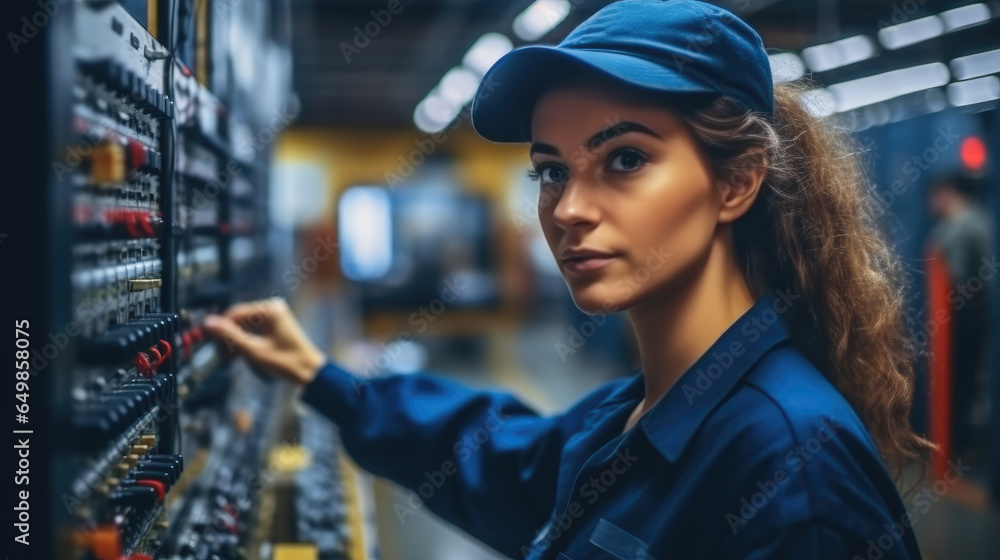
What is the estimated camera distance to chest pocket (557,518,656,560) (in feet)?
3.26

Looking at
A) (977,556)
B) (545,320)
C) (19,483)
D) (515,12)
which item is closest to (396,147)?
(545,320)

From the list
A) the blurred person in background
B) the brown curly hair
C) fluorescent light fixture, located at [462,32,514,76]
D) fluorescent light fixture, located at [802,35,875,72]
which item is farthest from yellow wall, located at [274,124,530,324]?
the brown curly hair

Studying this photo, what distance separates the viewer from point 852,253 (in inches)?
47.9

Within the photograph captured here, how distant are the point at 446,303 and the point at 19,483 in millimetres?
9955

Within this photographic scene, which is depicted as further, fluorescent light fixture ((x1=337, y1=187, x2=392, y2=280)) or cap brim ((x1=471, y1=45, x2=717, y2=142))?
fluorescent light fixture ((x1=337, y1=187, x2=392, y2=280))

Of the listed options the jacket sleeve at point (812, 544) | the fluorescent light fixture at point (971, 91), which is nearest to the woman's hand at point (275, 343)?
the jacket sleeve at point (812, 544)

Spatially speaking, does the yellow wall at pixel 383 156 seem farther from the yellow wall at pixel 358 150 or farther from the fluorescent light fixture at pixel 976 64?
the fluorescent light fixture at pixel 976 64

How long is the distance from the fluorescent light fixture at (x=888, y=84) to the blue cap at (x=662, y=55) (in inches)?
293

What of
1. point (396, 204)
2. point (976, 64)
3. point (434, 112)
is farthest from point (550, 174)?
point (434, 112)

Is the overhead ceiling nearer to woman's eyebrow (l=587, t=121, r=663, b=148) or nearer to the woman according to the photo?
the woman

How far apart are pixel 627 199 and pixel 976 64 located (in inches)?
320

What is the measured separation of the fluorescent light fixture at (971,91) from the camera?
26.4ft

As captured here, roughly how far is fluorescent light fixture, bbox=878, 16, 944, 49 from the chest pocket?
621 cm

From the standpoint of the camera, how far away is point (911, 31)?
6383 millimetres
